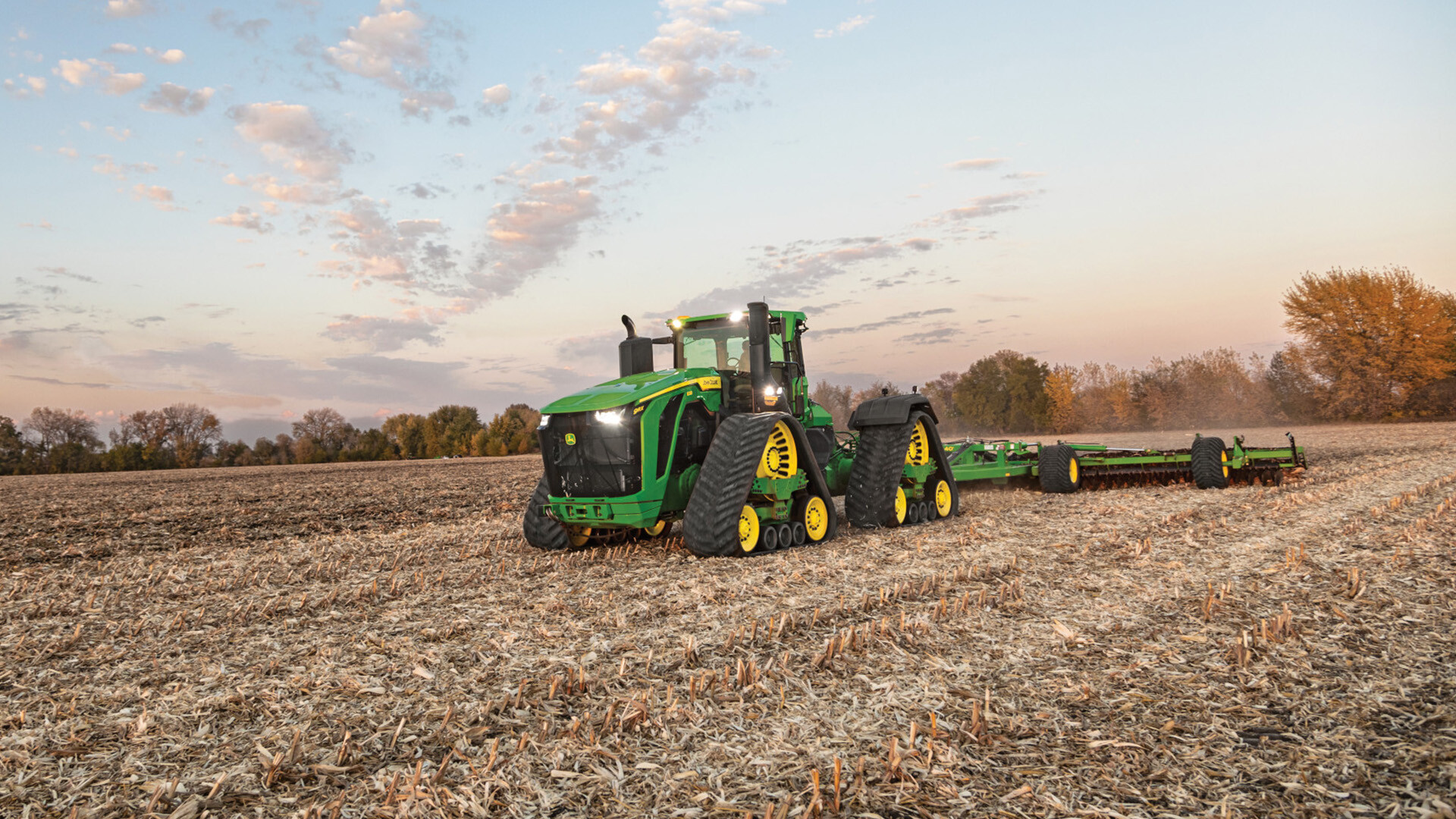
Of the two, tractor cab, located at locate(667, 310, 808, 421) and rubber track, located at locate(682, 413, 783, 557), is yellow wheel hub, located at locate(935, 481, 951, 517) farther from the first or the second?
rubber track, located at locate(682, 413, 783, 557)

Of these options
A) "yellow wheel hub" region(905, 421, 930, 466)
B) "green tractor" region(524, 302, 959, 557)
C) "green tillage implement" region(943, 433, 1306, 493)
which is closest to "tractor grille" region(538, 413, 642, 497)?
"green tractor" region(524, 302, 959, 557)

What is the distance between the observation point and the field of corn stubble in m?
3.35

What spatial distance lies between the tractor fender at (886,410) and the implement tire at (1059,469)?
177 inches

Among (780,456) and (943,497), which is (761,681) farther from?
(943,497)

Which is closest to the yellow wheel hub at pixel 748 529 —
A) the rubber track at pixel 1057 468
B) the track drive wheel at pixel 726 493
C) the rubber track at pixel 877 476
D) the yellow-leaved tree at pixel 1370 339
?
the track drive wheel at pixel 726 493

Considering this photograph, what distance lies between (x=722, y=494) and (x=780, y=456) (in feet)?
4.17

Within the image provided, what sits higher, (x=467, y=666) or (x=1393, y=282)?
(x=1393, y=282)

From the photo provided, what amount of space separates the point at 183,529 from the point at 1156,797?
15479mm

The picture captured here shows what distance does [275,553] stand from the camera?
1036cm

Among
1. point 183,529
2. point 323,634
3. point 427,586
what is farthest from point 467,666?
point 183,529

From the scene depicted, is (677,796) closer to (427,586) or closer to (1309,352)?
(427,586)

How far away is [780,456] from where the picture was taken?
9.23m

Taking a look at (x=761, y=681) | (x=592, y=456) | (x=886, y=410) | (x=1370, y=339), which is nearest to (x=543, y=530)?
(x=592, y=456)

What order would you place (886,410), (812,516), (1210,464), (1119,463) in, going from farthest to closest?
(1119,463) < (1210,464) < (886,410) < (812,516)
